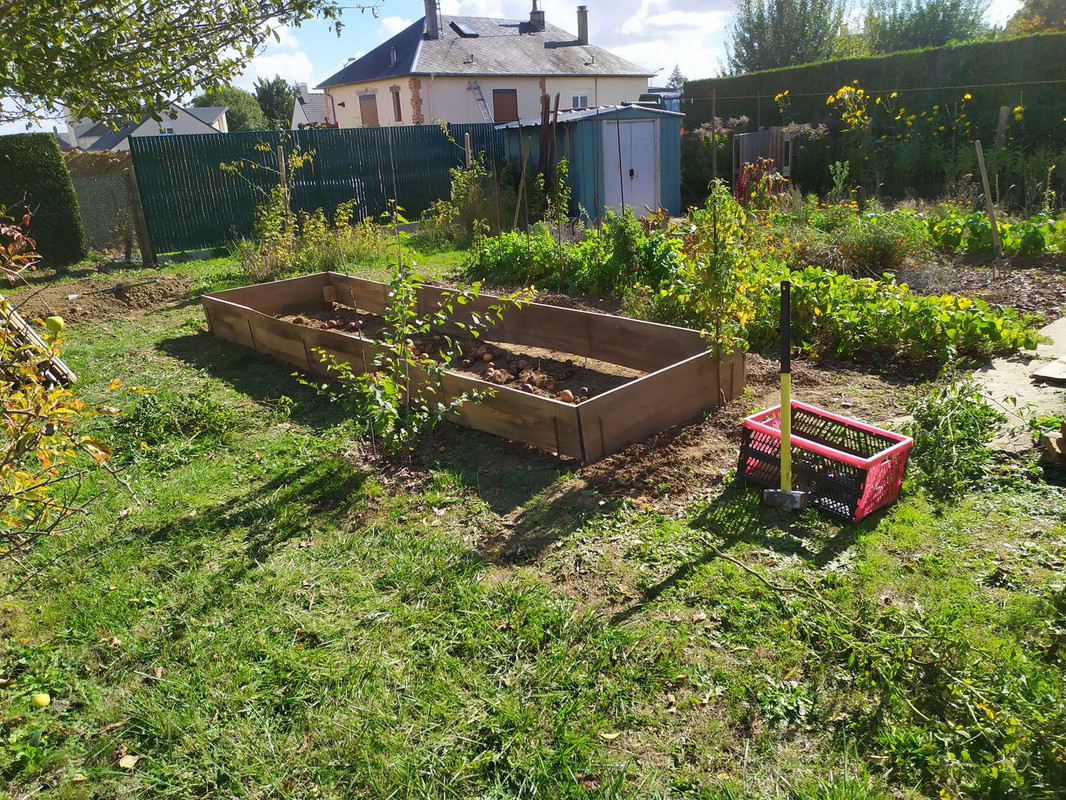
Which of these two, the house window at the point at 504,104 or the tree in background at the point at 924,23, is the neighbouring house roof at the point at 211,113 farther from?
the tree in background at the point at 924,23

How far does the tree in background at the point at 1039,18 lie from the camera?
29.4 meters

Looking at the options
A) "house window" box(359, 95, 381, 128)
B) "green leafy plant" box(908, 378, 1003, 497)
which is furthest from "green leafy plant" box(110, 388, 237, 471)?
"house window" box(359, 95, 381, 128)

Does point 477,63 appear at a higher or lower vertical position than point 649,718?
higher

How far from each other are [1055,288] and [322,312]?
26.4ft

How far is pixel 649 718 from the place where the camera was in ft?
8.66

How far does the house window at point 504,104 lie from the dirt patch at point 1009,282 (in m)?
22.5

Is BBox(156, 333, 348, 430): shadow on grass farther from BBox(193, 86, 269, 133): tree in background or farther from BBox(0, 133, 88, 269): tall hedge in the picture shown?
BBox(193, 86, 269, 133): tree in background

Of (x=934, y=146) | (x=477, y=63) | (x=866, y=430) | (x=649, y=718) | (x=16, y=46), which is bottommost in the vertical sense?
(x=649, y=718)

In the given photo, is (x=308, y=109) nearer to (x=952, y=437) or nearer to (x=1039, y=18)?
(x=1039, y=18)

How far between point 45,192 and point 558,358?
1069 centimetres

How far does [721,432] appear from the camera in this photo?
487 centimetres

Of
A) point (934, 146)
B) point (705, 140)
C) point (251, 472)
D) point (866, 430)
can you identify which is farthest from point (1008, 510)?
point (705, 140)

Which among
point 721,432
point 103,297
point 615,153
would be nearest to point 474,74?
point 615,153

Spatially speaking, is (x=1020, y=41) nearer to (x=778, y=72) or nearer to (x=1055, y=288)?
(x=778, y=72)
